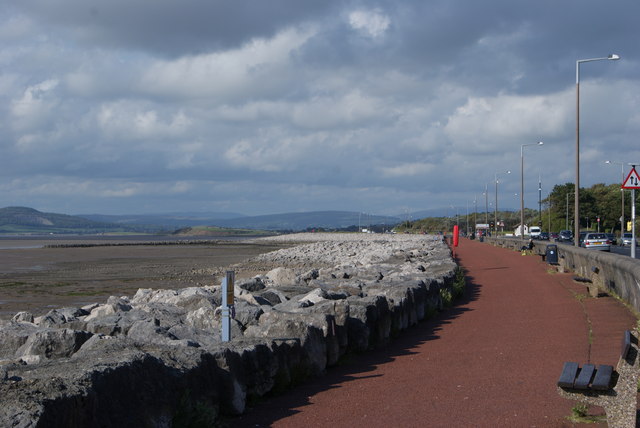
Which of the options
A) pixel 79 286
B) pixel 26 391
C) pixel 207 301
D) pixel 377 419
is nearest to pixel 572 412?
pixel 377 419

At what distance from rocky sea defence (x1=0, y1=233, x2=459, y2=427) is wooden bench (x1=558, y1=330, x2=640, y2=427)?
9.82 feet

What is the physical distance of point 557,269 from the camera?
26656 millimetres

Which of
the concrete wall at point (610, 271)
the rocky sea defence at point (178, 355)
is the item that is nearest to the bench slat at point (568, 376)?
the rocky sea defence at point (178, 355)

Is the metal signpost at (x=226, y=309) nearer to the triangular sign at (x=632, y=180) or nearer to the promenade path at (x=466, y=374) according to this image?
the promenade path at (x=466, y=374)

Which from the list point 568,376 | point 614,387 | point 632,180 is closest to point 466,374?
point 568,376

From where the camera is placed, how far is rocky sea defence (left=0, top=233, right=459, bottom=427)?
4918 millimetres

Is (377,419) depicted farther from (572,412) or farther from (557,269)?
(557,269)

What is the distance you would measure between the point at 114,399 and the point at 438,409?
3.46 meters

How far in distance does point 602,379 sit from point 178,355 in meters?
3.61

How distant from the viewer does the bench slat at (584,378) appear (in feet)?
19.7

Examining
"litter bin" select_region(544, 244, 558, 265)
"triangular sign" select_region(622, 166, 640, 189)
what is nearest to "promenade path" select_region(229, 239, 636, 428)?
"triangular sign" select_region(622, 166, 640, 189)

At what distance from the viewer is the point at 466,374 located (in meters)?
8.98

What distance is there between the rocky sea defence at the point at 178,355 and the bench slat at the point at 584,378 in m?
3.05

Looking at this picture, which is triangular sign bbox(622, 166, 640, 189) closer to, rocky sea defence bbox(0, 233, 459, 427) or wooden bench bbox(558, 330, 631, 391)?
rocky sea defence bbox(0, 233, 459, 427)
